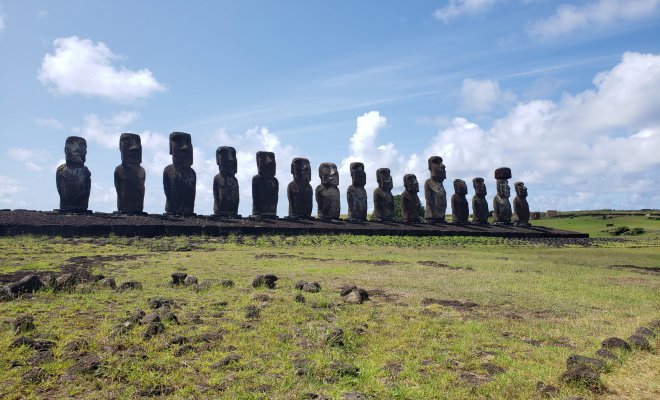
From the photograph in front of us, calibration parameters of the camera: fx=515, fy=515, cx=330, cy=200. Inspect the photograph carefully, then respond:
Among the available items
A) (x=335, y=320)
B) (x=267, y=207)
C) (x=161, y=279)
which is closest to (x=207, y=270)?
(x=161, y=279)

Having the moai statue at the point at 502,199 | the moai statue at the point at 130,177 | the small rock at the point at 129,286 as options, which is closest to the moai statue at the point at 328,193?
the moai statue at the point at 130,177

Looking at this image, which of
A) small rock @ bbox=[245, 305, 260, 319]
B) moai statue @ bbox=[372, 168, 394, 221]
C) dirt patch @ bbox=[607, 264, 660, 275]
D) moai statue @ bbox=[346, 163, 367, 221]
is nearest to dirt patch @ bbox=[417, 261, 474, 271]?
dirt patch @ bbox=[607, 264, 660, 275]

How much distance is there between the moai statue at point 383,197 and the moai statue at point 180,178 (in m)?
10.1

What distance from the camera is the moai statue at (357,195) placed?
27.0 m

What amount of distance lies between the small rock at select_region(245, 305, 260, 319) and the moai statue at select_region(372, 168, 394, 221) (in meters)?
21.9

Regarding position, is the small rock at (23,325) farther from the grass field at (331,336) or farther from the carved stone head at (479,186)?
the carved stone head at (479,186)

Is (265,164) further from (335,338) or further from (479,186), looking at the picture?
(335,338)

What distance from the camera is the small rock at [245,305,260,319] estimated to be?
560cm

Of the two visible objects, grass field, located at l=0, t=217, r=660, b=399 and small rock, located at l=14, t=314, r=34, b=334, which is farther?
small rock, located at l=14, t=314, r=34, b=334

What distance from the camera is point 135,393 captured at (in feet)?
11.7

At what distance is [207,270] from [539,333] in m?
6.16

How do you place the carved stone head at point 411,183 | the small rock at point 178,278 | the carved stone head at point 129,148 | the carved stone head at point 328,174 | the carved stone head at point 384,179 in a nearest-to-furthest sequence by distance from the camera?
the small rock at point 178,278 < the carved stone head at point 129,148 < the carved stone head at point 328,174 < the carved stone head at point 384,179 < the carved stone head at point 411,183

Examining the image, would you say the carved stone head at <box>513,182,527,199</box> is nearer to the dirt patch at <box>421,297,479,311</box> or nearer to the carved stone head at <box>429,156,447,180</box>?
the carved stone head at <box>429,156,447,180</box>

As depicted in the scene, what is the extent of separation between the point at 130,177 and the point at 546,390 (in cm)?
→ 1991
